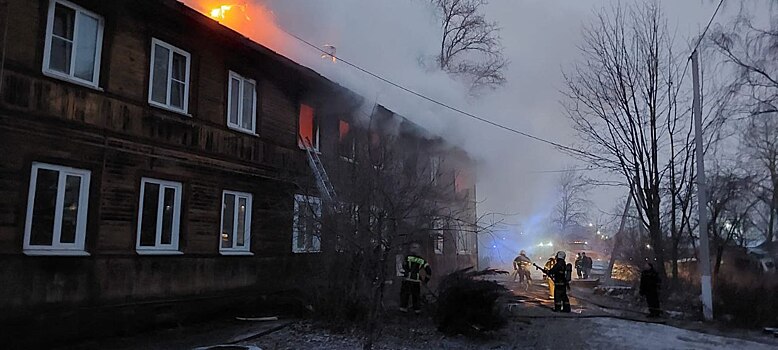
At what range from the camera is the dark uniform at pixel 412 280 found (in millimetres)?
11844

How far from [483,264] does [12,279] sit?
25.1 meters

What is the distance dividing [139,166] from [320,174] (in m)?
3.50

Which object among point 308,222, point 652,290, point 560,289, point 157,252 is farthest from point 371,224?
point 652,290

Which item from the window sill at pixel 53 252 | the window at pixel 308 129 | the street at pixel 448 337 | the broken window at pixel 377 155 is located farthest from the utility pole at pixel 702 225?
the window sill at pixel 53 252

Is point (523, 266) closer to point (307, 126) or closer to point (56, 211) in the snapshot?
point (307, 126)

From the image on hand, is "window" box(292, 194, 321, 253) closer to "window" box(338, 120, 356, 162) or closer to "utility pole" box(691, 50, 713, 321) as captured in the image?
"window" box(338, 120, 356, 162)

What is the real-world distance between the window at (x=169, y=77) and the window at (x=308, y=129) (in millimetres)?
3964

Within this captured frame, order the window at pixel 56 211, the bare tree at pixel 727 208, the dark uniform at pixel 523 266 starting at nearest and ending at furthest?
1. the window at pixel 56 211
2. the bare tree at pixel 727 208
3. the dark uniform at pixel 523 266

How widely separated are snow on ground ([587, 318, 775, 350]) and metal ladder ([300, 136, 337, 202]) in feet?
17.0

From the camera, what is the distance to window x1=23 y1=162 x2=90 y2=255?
8.94 meters

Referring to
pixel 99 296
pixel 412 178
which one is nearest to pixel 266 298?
pixel 99 296

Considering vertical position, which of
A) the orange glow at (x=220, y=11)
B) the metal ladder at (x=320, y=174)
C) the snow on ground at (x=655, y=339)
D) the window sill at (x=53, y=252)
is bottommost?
the snow on ground at (x=655, y=339)

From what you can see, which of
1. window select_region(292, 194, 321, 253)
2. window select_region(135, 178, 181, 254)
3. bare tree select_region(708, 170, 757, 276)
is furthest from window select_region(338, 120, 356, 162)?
bare tree select_region(708, 170, 757, 276)

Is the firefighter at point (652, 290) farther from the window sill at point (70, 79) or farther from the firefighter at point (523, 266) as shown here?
the window sill at point (70, 79)
